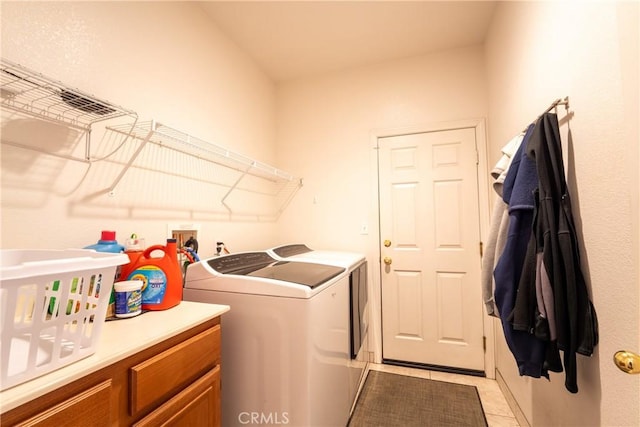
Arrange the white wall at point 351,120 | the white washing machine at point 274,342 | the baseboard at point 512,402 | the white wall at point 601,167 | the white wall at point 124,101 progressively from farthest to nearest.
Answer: the white wall at point 351,120, the baseboard at point 512,402, the white washing machine at point 274,342, the white wall at point 124,101, the white wall at point 601,167

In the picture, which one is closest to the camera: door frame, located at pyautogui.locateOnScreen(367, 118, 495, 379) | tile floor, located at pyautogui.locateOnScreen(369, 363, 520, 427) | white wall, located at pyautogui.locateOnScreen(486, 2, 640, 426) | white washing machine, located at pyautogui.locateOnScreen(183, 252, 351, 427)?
white wall, located at pyautogui.locateOnScreen(486, 2, 640, 426)

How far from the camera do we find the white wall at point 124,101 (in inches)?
41.1

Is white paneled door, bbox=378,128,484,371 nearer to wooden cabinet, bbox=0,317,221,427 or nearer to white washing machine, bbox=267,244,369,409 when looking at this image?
white washing machine, bbox=267,244,369,409

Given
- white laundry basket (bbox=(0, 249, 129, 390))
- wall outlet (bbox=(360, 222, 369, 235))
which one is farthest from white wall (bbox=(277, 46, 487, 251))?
white laundry basket (bbox=(0, 249, 129, 390))

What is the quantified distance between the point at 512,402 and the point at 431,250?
114 cm

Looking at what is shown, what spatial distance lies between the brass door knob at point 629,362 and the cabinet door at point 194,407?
4.07 feet

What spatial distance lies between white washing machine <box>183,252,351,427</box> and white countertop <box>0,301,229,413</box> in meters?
0.17

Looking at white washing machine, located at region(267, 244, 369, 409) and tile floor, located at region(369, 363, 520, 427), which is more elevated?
white washing machine, located at region(267, 244, 369, 409)

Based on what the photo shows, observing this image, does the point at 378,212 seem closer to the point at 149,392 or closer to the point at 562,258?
the point at 562,258

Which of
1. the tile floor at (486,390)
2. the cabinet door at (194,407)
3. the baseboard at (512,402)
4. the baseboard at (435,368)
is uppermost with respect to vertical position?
the cabinet door at (194,407)

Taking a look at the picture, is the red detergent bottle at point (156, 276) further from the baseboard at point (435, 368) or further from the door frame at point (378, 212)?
the baseboard at point (435, 368)

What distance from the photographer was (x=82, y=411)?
66cm

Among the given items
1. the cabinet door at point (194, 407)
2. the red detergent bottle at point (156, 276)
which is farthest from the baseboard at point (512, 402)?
the red detergent bottle at point (156, 276)

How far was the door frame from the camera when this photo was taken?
2.27m
